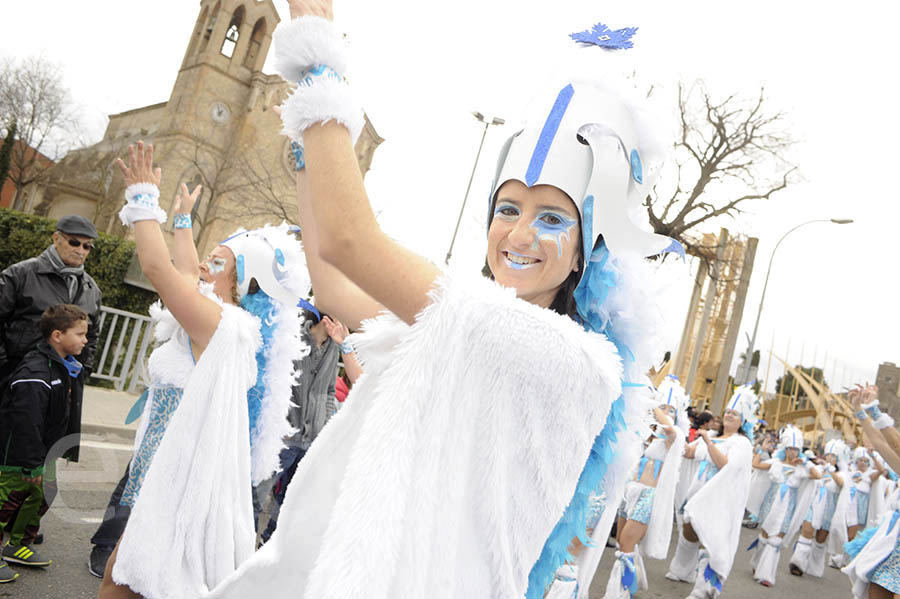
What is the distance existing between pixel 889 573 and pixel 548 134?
6246 mm

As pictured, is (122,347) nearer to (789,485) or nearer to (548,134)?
(548,134)

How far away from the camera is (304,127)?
4.12ft

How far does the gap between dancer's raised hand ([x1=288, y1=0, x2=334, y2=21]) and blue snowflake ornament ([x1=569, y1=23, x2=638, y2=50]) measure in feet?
2.55

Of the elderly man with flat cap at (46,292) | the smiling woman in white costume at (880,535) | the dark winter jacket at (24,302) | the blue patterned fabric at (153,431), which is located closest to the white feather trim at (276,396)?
the blue patterned fabric at (153,431)

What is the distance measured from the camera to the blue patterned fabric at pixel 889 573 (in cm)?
602

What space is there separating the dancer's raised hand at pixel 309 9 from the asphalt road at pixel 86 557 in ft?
13.0

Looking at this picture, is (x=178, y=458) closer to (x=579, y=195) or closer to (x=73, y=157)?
(x=579, y=195)

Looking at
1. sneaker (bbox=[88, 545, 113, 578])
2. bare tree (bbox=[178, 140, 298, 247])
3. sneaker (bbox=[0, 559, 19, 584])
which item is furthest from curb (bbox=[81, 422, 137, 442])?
bare tree (bbox=[178, 140, 298, 247])

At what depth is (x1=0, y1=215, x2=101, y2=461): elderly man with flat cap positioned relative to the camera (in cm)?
512

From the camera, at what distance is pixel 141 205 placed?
2.91m

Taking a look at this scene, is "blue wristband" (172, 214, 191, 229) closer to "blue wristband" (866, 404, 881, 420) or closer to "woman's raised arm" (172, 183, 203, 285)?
"woman's raised arm" (172, 183, 203, 285)

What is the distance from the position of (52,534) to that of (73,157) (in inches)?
1497

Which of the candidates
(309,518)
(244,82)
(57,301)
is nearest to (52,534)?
(57,301)

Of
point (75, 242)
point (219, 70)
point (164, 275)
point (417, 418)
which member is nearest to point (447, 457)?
point (417, 418)
